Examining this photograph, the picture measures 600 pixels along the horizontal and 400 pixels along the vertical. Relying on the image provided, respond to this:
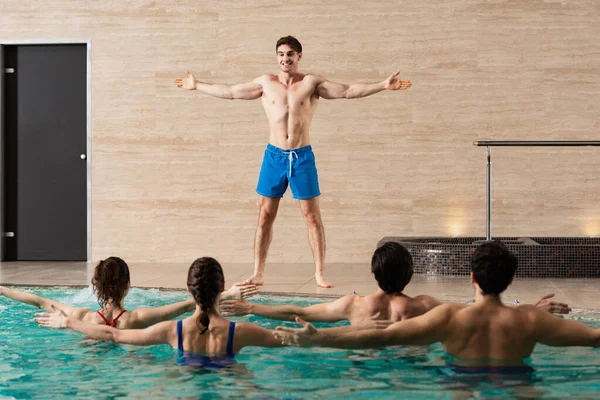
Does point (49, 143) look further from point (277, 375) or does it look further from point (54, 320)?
point (277, 375)

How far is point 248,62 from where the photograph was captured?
9938 mm

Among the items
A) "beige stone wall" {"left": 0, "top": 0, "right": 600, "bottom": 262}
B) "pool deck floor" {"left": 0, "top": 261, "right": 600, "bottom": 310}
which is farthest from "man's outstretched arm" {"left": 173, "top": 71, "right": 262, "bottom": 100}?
"beige stone wall" {"left": 0, "top": 0, "right": 600, "bottom": 262}

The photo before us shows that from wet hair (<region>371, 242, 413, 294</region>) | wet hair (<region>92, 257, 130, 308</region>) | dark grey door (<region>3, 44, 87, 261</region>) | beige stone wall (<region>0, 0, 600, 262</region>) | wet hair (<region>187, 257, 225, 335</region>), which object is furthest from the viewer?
dark grey door (<region>3, 44, 87, 261</region>)

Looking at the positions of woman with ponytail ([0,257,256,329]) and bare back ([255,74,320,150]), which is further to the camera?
bare back ([255,74,320,150])

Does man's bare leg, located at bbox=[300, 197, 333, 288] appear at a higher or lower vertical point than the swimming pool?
higher

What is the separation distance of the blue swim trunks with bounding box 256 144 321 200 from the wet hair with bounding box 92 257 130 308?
10.1 feet

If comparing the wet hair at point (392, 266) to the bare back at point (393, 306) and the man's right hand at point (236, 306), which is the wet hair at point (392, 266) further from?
the man's right hand at point (236, 306)

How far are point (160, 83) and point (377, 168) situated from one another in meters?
2.65

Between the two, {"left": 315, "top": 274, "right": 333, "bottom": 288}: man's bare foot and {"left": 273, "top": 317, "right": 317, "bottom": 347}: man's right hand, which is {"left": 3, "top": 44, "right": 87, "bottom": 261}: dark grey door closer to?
{"left": 315, "top": 274, "right": 333, "bottom": 288}: man's bare foot

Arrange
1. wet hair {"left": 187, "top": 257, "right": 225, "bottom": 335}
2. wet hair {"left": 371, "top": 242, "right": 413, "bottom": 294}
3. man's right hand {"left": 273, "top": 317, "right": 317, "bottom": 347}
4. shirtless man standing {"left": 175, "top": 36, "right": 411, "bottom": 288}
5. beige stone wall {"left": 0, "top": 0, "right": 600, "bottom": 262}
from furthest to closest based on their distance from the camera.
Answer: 1. beige stone wall {"left": 0, "top": 0, "right": 600, "bottom": 262}
2. shirtless man standing {"left": 175, "top": 36, "right": 411, "bottom": 288}
3. wet hair {"left": 371, "top": 242, "right": 413, "bottom": 294}
4. wet hair {"left": 187, "top": 257, "right": 225, "bottom": 335}
5. man's right hand {"left": 273, "top": 317, "right": 317, "bottom": 347}

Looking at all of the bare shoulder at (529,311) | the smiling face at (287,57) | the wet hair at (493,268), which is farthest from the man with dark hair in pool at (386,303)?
the smiling face at (287,57)

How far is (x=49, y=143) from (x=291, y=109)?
3.98 meters

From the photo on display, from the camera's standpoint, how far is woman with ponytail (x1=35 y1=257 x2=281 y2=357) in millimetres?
3803

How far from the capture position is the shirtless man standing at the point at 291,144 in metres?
7.37
